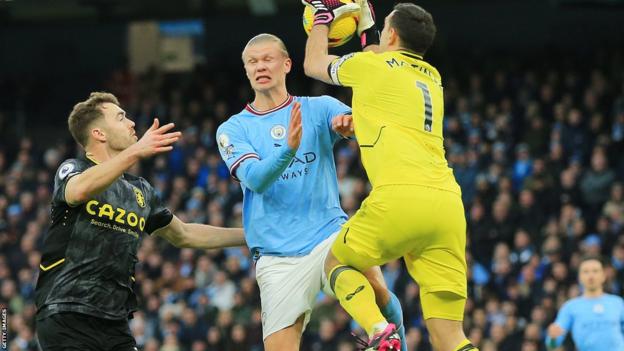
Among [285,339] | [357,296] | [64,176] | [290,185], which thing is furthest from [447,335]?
[64,176]

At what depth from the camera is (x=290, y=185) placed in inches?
318

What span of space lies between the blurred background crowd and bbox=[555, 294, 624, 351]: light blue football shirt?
3.21 meters

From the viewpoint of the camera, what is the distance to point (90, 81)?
30.0 m

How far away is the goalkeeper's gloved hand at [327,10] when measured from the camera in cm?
790

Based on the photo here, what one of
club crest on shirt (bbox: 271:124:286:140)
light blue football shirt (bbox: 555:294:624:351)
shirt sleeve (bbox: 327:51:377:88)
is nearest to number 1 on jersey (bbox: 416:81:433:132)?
shirt sleeve (bbox: 327:51:377:88)

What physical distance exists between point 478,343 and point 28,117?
54.6 feet

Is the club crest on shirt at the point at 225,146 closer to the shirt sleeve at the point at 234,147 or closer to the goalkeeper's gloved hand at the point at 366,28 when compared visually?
the shirt sleeve at the point at 234,147

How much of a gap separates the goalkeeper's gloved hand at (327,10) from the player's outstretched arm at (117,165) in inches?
52.8

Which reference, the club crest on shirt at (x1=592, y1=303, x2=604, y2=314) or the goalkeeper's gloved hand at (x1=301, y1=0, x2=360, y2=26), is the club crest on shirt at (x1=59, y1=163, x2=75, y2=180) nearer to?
the goalkeeper's gloved hand at (x1=301, y1=0, x2=360, y2=26)

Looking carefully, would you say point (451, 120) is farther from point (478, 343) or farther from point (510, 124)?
→ point (478, 343)

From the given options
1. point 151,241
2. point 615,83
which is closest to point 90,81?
point 151,241

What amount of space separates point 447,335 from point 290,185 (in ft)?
5.03

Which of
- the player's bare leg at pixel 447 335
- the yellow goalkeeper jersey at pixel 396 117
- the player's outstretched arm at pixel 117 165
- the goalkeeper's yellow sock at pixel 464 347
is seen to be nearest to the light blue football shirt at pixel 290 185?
the yellow goalkeeper jersey at pixel 396 117

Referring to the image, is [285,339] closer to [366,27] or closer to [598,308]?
[366,27]
